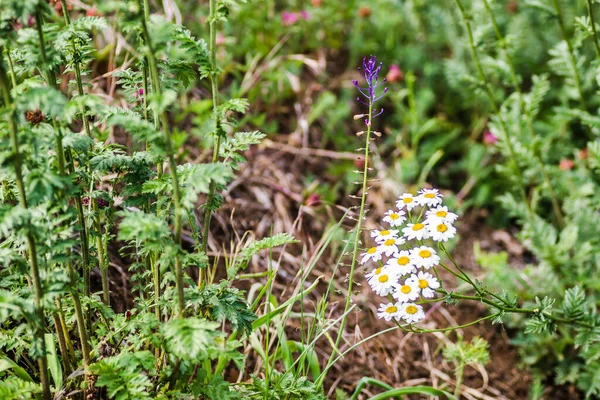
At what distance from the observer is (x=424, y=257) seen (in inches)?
55.6

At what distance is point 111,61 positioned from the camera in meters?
2.41

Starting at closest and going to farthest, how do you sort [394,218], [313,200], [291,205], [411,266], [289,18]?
1. [411,266]
2. [394,218]
3. [313,200]
4. [291,205]
5. [289,18]

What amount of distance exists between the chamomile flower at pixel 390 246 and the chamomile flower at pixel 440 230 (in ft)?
0.25

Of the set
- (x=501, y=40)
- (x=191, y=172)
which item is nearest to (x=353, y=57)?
(x=501, y=40)

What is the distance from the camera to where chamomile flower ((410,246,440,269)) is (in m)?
1.39

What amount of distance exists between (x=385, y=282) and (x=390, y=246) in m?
0.09

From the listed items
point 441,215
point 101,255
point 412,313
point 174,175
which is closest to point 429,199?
point 441,215

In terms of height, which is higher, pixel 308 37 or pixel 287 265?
pixel 308 37

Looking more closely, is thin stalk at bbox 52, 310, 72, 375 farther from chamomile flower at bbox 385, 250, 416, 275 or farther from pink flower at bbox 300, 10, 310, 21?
pink flower at bbox 300, 10, 310, 21

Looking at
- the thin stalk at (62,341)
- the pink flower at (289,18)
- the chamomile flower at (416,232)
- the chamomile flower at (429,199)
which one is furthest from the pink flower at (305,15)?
the thin stalk at (62,341)

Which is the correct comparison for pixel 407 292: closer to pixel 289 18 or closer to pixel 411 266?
pixel 411 266

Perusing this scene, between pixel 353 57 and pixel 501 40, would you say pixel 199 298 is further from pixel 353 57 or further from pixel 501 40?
pixel 353 57

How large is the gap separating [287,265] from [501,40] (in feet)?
3.91

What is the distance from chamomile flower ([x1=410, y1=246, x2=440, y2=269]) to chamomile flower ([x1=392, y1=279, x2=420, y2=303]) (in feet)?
0.17
